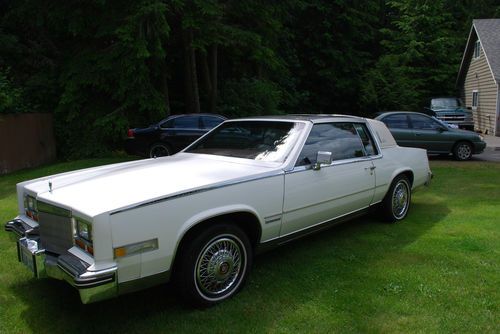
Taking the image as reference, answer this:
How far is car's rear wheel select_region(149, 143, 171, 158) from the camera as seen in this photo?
13.1 meters

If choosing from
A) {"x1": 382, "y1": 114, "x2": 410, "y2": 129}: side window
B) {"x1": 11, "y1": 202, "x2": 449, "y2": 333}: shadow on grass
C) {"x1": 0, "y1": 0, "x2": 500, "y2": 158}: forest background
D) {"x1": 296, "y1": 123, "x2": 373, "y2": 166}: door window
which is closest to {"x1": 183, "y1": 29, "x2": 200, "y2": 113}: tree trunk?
{"x1": 0, "y1": 0, "x2": 500, "y2": 158}: forest background

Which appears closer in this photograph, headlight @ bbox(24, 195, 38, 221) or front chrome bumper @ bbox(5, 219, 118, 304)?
front chrome bumper @ bbox(5, 219, 118, 304)

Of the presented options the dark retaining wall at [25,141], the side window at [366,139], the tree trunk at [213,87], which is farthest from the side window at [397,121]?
the dark retaining wall at [25,141]

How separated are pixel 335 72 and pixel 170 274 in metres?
24.8

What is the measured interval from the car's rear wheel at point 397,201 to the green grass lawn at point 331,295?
13.4 inches

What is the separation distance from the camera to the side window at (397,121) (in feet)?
42.6

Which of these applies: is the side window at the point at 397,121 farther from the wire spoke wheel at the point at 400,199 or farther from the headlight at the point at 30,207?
the headlight at the point at 30,207

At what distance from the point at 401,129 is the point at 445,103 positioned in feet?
37.0

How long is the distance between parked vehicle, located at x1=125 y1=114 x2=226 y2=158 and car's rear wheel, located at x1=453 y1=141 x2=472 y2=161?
6.88 meters

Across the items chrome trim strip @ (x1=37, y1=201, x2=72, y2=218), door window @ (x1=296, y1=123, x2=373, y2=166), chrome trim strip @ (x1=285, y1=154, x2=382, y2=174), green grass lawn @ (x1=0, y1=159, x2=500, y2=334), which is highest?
door window @ (x1=296, y1=123, x2=373, y2=166)

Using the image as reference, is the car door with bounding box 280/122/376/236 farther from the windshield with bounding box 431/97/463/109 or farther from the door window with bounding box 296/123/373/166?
the windshield with bounding box 431/97/463/109

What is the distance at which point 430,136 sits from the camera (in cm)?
1289

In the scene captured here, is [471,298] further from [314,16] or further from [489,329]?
[314,16]

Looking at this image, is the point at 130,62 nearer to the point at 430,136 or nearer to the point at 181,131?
the point at 181,131
